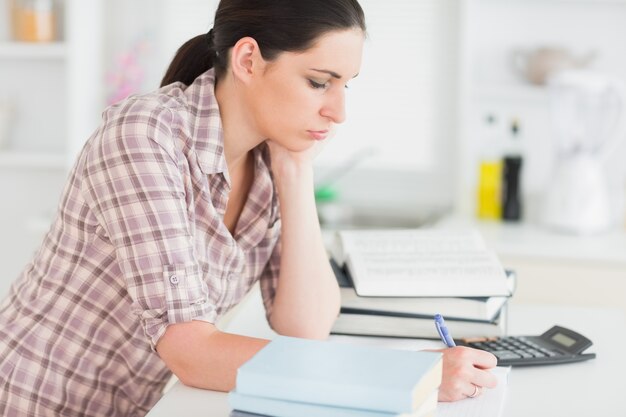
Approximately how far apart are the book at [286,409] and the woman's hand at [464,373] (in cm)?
18

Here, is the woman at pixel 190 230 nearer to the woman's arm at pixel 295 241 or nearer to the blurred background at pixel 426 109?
the woman's arm at pixel 295 241

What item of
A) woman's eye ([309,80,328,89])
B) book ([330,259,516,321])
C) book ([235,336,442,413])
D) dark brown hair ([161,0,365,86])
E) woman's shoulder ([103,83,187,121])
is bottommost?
book ([330,259,516,321])

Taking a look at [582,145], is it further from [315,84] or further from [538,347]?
[315,84]

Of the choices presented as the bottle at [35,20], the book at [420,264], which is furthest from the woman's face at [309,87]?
the bottle at [35,20]

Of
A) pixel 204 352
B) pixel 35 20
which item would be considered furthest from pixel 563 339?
pixel 35 20

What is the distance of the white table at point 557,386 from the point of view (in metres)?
1.18

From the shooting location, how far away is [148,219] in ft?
4.03

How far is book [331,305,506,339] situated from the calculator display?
8 centimetres

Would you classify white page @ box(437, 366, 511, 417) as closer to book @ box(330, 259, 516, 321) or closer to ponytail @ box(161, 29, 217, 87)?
book @ box(330, 259, 516, 321)

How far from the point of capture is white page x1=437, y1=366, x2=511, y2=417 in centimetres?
115

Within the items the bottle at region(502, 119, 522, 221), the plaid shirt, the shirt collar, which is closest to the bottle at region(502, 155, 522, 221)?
the bottle at region(502, 119, 522, 221)

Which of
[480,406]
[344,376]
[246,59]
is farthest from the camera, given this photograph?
[246,59]

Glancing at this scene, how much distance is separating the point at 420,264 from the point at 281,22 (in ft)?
1.43

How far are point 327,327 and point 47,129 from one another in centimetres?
235
